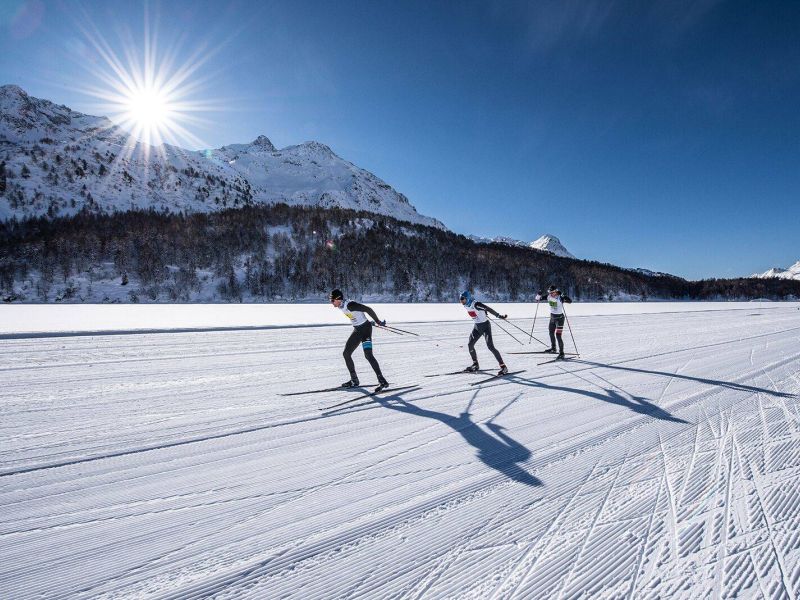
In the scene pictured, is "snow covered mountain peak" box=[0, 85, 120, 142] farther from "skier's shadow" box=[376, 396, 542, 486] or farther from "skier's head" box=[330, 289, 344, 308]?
"skier's shadow" box=[376, 396, 542, 486]

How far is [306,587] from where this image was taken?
2.26 metres

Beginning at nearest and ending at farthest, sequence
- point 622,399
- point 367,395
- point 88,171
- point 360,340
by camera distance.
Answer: point 622,399
point 367,395
point 360,340
point 88,171

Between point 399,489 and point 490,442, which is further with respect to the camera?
point 490,442

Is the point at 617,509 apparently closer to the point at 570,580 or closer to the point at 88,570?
the point at 570,580

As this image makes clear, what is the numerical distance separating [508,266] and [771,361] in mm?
90552

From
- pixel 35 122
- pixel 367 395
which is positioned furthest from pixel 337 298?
pixel 35 122

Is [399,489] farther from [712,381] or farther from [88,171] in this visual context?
[88,171]

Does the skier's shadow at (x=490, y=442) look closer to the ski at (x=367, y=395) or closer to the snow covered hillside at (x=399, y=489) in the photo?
the snow covered hillside at (x=399, y=489)

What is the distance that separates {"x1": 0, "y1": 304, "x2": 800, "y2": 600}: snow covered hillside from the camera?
2352mm

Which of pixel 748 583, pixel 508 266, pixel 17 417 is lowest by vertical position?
pixel 748 583

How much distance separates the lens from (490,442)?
4.35 meters

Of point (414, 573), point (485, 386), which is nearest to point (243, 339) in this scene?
point (485, 386)

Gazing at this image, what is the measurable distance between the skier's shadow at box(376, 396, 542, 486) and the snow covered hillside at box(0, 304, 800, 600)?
4cm

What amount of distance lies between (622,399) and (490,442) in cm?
313
